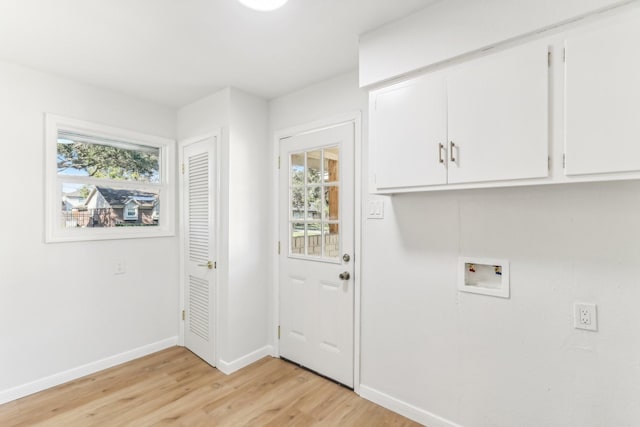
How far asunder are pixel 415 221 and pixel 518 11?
1178 mm

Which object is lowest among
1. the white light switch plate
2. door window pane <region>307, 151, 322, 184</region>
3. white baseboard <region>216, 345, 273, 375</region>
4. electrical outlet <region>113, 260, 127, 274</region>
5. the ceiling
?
white baseboard <region>216, 345, 273, 375</region>

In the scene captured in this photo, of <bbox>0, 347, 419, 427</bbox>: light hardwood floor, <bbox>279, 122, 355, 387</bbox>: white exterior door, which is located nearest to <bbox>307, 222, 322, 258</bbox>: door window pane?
<bbox>279, 122, 355, 387</bbox>: white exterior door

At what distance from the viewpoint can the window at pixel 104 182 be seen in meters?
2.54

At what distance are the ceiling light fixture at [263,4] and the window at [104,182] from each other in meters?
1.95

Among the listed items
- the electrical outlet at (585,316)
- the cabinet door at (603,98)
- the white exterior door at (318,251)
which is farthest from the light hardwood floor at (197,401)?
the cabinet door at (603,98)

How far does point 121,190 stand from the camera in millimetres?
2924

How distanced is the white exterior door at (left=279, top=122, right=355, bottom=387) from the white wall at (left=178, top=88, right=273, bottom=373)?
0.20 m

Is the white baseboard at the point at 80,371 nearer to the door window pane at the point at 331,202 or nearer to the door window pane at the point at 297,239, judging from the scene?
the door window pane at the point at 297,239

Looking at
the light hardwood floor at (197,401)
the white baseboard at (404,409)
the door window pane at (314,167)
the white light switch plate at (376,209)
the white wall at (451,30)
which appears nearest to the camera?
the white wall at (451,30)

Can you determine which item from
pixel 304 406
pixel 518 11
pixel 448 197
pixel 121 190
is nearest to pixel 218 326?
pixel 304 406

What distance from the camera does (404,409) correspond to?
208cm

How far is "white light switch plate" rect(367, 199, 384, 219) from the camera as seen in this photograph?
87.5 inches

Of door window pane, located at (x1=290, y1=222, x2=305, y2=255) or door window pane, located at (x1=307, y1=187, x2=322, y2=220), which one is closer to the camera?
door window pane, located at (x1=307, y1=187, x2=322, y2=220)

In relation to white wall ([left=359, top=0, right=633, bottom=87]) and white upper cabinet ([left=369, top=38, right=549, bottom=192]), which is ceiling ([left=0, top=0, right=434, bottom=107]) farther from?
white upper cabinet ([left=369, top=38, right=549, bottom=192])
